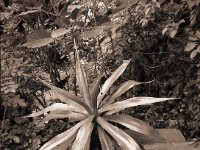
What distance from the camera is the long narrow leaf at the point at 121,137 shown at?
5.47 ft

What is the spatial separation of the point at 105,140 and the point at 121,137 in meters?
0.09

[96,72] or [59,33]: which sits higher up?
[59,33]

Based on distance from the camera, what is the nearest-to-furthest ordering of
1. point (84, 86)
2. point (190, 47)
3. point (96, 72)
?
point (84, 86) → point (190, 47) → point (96, 72)

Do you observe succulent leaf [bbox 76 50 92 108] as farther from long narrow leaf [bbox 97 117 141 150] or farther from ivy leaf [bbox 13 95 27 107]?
ivy leaf [bbox 13 95 27 107]

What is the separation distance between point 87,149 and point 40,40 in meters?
1.00

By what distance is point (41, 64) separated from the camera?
3.43 meters

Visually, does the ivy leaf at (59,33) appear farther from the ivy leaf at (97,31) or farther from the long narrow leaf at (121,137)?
the long narrow leaf at (121,137)

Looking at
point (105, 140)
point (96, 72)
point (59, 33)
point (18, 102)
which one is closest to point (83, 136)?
point (105, 140)

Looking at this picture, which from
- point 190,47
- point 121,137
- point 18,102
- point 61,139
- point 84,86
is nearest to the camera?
point 121,137

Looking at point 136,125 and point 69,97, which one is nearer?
point 136,125

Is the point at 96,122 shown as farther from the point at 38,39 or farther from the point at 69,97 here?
the point at 38,39

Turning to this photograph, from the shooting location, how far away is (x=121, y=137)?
1709mm

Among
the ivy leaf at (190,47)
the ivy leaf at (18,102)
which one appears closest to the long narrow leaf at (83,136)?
the ivy leaf at (190,47)

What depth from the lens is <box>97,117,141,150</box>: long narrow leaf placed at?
167 centimetres
